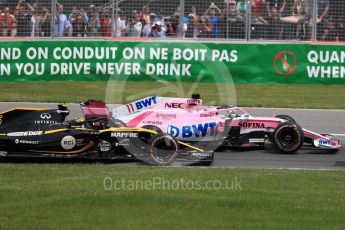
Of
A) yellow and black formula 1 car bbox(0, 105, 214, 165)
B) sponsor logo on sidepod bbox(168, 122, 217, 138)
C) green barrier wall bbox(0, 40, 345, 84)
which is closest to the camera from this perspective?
yellow and black formula 1 car bbox(0, 105, 214, 165)

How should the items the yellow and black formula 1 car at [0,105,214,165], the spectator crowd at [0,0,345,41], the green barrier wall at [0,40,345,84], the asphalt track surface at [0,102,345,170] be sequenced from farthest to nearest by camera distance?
the spectator crowd at [0,0,345,41] < the green barrier wall at [0,40,345,84] < the asphalt track surface at [0,102,345,170] < the yellow and black formula 1 car at [0,105,214,165]

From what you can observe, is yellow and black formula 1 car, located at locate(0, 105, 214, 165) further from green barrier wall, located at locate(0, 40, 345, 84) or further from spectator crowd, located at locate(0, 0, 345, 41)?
spectator crowd, located at locate(0, 0, 345, 41)

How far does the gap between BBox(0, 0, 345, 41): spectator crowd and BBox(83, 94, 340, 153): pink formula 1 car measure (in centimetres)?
908

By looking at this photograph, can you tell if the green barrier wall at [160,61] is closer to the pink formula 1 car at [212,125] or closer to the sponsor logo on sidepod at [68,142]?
the pink formula 1 car at [212,125]

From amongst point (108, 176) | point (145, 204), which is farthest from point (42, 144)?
point (145, 204)

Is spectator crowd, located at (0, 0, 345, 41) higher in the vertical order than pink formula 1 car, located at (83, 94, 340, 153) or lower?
higher

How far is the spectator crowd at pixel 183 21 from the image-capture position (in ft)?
68.8

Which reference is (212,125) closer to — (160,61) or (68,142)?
(68,142)

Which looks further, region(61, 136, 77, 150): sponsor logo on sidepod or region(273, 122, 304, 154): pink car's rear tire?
region(273, 122, 304, 154): pink car's rear tire

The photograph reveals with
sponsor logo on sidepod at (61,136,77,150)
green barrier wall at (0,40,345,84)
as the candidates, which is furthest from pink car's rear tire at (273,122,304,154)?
green barrier wall at (0,40,345,84)

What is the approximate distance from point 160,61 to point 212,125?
9.32 m

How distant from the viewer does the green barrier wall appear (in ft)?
68.0

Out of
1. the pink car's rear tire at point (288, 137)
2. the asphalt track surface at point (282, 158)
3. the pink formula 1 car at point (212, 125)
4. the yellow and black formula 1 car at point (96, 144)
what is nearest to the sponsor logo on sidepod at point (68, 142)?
the yellow and black formula 1 car at point (96, 144)

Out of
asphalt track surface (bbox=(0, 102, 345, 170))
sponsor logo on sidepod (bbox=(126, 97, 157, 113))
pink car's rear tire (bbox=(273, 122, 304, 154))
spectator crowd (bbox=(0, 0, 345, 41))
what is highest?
spectator crowd (bbox=(0, 0, 345, 41))
